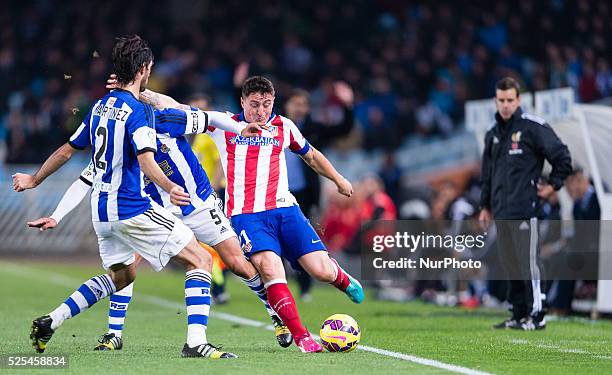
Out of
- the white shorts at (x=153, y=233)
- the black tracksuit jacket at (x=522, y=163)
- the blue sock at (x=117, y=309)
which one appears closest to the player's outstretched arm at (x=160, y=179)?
the white shorts at (x=153, y=233)

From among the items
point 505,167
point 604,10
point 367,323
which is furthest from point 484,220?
point 604,10

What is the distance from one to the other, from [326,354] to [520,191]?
3.47 meters

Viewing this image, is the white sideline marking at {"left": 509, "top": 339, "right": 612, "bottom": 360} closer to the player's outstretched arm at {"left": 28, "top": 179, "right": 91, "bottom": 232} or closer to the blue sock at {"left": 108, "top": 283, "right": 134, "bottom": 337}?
the blue sock at {"left": 108, "top": 283, "right": 134, "bottom": 337}

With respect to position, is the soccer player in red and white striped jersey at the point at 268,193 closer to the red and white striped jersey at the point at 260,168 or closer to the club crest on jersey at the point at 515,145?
the red and white striped jersey at the point at 260,168

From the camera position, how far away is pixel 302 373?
6.96 metres

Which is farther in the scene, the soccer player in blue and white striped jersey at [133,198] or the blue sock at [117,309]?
the blue sock at [117,309]

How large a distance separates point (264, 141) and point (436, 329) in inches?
117

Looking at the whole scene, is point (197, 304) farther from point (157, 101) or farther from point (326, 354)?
point (157, 101)

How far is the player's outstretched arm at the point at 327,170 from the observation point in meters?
8.94

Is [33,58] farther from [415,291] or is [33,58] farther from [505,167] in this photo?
[505,167]

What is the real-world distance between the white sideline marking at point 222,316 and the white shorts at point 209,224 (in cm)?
133

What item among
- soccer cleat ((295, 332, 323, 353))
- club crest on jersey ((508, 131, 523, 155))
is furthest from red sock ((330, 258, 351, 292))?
club crest on jersey ((508, 131, 523, 155))

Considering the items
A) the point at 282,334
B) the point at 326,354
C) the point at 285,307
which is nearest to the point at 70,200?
the point at 285,307

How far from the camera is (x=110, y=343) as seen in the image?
A: 870 cm
